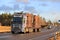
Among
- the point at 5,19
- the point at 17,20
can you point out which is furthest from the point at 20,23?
the point at 5,19

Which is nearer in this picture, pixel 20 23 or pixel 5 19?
pixel 20 23

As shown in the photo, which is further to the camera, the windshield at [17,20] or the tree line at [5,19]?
the tree line at [5,19]

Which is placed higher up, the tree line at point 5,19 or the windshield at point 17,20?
the windshield at point 17,20

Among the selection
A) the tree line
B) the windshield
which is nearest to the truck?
the windshield

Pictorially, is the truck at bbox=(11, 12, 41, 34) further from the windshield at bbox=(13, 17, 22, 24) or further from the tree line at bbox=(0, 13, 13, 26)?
the tree line at bbox=(0, 13, 13, 26)

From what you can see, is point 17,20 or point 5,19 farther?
point 5,19

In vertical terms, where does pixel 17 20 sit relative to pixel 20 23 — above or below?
above

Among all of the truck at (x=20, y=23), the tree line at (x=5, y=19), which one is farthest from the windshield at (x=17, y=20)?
the tree line at (x=5, y=19)

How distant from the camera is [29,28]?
5369 cm

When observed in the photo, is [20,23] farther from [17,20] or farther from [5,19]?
[5,19]

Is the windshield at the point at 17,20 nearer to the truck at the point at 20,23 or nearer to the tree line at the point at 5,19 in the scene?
the truck at the point at 20,23

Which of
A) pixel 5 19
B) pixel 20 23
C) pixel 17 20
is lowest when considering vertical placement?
pixel 5 19

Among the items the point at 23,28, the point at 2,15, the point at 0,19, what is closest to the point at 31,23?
the point at 23,28

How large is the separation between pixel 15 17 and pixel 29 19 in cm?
570
